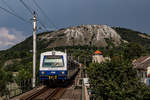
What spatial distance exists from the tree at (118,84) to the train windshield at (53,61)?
12.0 feet

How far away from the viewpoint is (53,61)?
856 inches

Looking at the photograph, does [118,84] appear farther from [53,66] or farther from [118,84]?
[53,66]

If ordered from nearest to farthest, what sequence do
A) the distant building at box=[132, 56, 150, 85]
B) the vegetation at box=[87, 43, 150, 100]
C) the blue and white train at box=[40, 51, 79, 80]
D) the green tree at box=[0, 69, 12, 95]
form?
the vegetation at box=[87, 43, 150, 100] → the blue and white train at box=[40, 51, 79, 80] → the distant building at box=[132, 56, 150, 85] → the green tree at box=[0, 69, 12, 95]

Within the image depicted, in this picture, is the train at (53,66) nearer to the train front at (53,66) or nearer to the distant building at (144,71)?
the train front at (53,66)

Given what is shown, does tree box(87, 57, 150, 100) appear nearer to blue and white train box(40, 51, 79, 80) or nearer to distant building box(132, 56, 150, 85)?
blue and white train box(40, 51, 79, 80)

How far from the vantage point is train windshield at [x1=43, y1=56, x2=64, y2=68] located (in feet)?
70.9

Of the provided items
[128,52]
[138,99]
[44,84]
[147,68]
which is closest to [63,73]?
[44,84]

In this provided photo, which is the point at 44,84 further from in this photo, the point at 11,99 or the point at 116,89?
the point at 116,89

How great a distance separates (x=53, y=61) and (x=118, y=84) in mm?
7056

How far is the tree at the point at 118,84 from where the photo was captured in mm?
14766

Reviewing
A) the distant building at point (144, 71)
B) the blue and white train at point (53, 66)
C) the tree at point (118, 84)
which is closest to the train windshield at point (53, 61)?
the blue and white train at point (53, 66)

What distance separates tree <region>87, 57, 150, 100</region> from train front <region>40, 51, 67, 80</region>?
3128 mm

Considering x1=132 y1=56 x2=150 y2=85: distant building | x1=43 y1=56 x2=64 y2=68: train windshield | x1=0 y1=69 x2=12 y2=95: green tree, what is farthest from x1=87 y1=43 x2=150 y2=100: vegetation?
x1=0 y1=69 x2=12 y2=95: green tree

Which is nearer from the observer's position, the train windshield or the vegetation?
the vegetation
